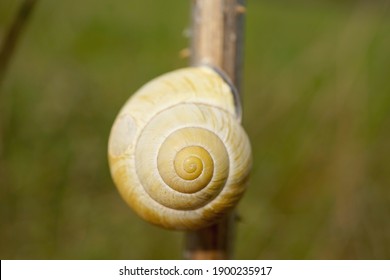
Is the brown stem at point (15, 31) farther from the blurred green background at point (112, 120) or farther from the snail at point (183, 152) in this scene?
the blurred green background at point (112, 120)

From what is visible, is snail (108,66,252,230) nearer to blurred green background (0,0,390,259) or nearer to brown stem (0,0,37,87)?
brown stem (0,0,37,87)

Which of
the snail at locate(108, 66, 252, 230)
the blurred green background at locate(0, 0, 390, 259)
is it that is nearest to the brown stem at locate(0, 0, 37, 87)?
the snail at locate(108, 66, 252, 230)

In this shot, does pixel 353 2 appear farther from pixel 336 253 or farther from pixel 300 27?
pixel 336 253

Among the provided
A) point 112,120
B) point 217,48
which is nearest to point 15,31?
point 217,48

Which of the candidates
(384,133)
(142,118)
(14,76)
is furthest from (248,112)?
(142,118)

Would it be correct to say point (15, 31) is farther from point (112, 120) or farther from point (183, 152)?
point (112, 120)

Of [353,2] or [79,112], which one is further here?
[353,2]

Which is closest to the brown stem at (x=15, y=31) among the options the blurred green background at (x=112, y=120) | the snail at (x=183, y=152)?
the snail at (x=183, y=152)
